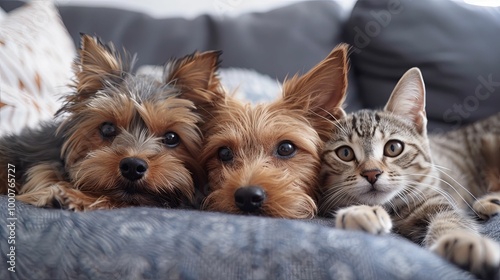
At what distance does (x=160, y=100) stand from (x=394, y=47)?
1.57 metres

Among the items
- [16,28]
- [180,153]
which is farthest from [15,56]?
[180,153]

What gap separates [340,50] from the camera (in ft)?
5.32

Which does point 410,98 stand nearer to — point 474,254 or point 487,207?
point 487,207

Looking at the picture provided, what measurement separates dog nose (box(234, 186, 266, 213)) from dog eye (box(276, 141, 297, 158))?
26cm

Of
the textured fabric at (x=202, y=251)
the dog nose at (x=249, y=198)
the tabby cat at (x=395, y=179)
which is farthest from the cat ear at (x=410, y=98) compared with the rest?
the textured fabric at (x=202, y=251)

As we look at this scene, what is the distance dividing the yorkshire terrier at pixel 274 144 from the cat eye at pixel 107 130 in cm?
31

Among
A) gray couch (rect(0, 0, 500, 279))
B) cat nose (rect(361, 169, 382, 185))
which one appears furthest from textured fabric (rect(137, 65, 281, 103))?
cat nose (rect(361, 169, 382, 185))

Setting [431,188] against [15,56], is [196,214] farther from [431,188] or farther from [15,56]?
[15,56]

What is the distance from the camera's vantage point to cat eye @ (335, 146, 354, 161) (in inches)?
64.6

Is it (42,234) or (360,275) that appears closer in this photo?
(360,275)

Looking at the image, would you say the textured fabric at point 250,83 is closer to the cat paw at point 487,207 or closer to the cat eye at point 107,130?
the cat eye at point 107,130

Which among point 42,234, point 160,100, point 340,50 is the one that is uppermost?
point 340,50

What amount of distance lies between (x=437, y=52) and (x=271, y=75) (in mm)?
914

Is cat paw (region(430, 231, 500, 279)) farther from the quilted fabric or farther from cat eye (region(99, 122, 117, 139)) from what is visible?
the quilted fabric
